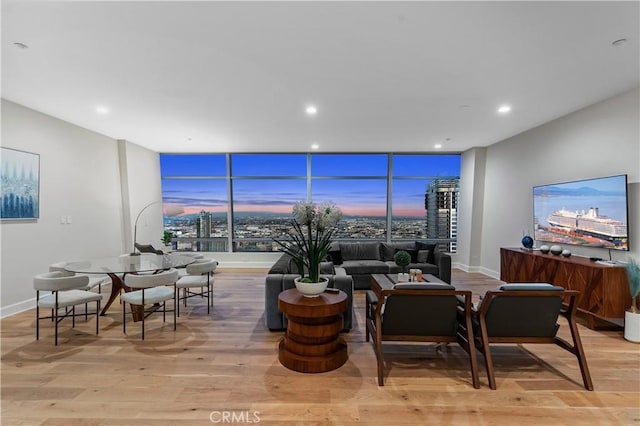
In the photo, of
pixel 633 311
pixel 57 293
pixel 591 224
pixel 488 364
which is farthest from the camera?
pixel 591 224

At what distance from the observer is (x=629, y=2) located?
6.62 feet

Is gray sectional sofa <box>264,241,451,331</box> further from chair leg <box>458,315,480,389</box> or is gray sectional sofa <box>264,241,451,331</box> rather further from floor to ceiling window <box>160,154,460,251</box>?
floor to ceiling window <box>160,154,460,251</box>

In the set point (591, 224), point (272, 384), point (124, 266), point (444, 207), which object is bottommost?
point (272, 384)

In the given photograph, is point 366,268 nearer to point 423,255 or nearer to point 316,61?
point 423,255

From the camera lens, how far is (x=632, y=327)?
3188 millimetres

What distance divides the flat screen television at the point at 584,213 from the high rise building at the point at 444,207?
2367 millimetres

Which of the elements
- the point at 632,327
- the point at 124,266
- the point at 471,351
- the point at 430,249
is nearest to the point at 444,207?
the point at 430,249

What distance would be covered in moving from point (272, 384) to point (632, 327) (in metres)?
3.92

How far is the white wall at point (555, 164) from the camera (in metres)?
3.50

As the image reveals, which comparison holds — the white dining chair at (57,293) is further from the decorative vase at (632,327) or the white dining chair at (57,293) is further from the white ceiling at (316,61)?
the decorative vase at (632,327)

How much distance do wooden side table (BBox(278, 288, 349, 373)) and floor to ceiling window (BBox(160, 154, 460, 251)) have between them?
15.4 ft

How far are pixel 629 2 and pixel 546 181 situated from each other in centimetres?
332

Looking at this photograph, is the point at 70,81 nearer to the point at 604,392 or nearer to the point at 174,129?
the point at 174,129

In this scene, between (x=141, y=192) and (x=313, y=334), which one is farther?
(x=141, y=192)
